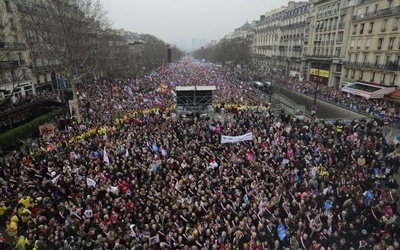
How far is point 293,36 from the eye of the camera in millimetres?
64625

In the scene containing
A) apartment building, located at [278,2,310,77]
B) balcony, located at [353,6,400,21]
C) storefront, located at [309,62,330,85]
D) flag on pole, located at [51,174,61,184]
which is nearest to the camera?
flag on pole, located at [51,174,61,184]

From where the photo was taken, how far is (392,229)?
32.1 ft

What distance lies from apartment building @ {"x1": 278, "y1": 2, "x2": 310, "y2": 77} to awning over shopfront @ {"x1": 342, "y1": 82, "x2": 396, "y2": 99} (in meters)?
21.3

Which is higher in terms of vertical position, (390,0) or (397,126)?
(390,0)

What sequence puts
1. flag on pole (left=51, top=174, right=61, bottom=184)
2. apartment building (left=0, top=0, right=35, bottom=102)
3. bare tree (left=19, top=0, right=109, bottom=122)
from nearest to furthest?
flag on pole (left=51, top=174, right=61, bottom=184), bare tree (left=19, top=0, right=109, bottom=122), apartment building (left=0, top=0, right=35, bottom=102)

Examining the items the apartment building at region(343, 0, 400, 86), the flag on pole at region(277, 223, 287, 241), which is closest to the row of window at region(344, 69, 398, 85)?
the apartment building at region(343, 0, 400, 86)

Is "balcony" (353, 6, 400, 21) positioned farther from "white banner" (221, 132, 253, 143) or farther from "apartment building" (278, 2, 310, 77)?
"white banner" (221, 132, 253, 143)

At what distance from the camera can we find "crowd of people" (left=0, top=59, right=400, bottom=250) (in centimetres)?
962

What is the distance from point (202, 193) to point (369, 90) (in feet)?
107

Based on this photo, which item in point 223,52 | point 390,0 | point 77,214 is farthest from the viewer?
point 223,52

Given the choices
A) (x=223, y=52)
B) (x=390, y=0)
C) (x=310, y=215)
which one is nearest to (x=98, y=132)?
(x=310, y=215)

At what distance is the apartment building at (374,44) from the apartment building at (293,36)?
17196 mm

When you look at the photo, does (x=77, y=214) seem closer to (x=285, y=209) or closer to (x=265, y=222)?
(x=265, y=222)

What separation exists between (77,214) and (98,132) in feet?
35.1
